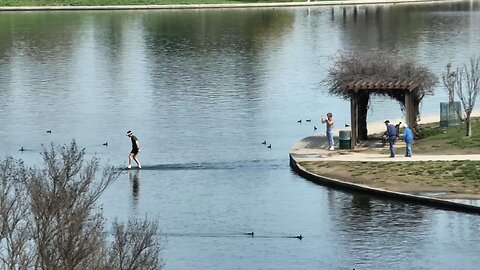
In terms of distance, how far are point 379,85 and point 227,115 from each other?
14.3 m

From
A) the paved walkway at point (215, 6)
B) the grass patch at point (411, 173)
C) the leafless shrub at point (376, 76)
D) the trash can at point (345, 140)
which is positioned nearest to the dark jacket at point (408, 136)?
the grass patch at point (411, 173)

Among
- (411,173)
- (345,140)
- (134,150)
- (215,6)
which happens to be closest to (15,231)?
(411,173)

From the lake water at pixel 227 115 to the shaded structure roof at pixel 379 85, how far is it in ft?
12.4

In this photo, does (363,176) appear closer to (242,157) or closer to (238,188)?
(238,188)

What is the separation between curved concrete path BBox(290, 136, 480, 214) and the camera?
46969 mm

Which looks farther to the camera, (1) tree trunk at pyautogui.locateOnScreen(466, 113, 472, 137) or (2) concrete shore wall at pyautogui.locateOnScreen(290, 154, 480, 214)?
(1) tree trunk at pyautogui.locateOnScreen(466, 113, 472, 137)

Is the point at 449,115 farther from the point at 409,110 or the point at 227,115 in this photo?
the point at 227,115

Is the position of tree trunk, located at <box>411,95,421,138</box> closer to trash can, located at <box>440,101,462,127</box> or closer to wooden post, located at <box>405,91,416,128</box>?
wooden post, located at <box>405,91,416,128</box>

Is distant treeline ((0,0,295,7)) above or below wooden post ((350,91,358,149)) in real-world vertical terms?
above

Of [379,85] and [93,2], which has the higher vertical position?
[93,2]

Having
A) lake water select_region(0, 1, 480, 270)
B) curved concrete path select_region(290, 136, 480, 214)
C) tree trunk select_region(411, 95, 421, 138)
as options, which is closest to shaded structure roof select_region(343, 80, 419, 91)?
tree trunk select_region(411, 95, 421, 138)

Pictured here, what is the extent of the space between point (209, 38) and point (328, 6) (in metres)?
36.9

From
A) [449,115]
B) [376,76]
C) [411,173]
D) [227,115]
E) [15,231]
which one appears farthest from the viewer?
[227,115]

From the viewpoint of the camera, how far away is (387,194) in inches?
1914
